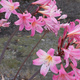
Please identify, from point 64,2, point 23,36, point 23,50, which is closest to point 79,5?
point 64,2

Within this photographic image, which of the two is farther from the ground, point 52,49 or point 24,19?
point 24,19

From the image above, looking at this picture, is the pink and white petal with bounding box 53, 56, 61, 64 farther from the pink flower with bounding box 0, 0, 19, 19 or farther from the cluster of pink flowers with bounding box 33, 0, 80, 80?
the pink flower with bounding box 0, 0, 19, 19

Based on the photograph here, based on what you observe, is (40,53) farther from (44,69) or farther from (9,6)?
(9,6)

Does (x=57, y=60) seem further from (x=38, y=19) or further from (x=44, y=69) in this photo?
(x=38, y=19)

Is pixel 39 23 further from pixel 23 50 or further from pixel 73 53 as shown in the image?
pixel 23 50

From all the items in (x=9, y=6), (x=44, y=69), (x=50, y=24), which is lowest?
(x=44, y=69)

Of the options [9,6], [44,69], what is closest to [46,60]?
[44,69]

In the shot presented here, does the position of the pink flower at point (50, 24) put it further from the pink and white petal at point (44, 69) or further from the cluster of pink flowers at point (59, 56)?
the pink and white petal at point (44, 69)

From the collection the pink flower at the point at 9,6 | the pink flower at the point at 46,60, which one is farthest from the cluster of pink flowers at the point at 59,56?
the pink flower at the point at 9,6
